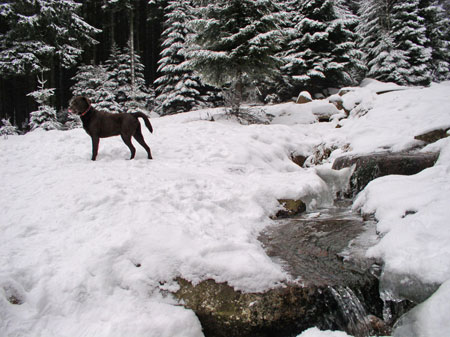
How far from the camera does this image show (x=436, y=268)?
2.31 meters

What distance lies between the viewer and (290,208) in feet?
15.9

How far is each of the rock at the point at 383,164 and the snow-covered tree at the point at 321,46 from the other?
32.3ft

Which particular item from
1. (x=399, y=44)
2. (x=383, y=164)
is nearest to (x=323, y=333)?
(x=383, y=164)

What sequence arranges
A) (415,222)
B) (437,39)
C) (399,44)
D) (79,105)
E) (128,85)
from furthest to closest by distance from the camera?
(437,39)
(128,85)
(399,44)
(79,105)
(415,222)

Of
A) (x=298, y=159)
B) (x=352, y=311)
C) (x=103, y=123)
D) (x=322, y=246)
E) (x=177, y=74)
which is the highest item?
(x=177, y=74)

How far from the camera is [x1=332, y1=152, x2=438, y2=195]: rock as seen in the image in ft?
16.3

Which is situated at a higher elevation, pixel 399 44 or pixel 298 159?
pixel 399 44

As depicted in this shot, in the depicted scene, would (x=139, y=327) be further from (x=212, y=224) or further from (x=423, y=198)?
(x=423, y=198)

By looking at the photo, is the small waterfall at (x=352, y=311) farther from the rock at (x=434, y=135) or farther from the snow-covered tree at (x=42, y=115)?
the snow-covered tree at (x=42, y=115)

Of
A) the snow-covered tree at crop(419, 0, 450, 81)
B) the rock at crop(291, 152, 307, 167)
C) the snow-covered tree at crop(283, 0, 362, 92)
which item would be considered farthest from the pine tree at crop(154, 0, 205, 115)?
the snow-covered tree at crop(419, 0, 450, 81)

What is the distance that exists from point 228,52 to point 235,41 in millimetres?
431

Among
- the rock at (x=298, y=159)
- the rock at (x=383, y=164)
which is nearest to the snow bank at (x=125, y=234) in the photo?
the rock at (x=383, y=164)

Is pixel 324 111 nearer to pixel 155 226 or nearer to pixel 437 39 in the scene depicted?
pixel 155 226

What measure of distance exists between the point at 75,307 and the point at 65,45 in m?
16.1
